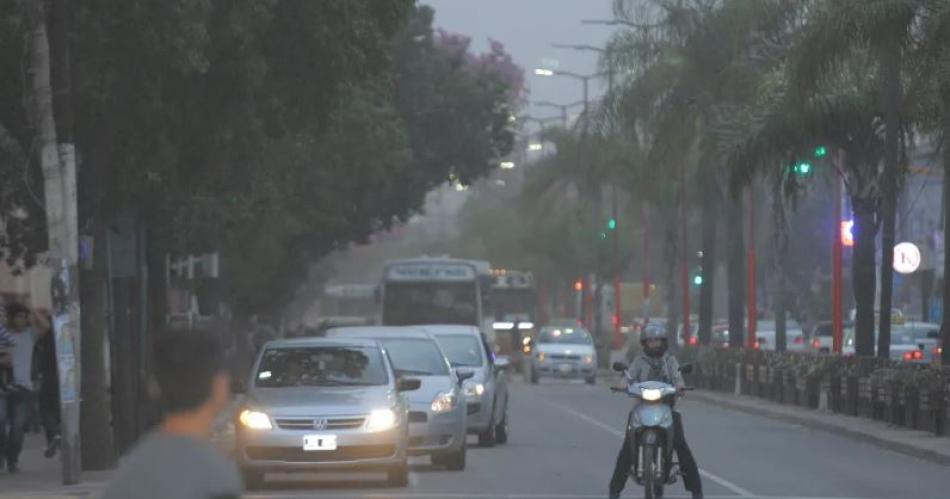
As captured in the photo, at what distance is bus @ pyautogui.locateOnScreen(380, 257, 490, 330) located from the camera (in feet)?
163

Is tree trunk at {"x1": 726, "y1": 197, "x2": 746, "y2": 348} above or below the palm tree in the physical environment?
below

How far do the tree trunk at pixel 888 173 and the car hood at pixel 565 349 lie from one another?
2592 centimetres

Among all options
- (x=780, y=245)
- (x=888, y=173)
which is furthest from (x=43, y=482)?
(x=780, y=245)

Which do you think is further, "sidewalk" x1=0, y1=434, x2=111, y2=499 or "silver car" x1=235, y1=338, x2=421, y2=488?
"silver car" x1=235, y1=338, x2=421, y2=488

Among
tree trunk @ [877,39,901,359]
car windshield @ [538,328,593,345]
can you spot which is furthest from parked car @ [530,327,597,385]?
tree trunk @ [877,39,901,359]

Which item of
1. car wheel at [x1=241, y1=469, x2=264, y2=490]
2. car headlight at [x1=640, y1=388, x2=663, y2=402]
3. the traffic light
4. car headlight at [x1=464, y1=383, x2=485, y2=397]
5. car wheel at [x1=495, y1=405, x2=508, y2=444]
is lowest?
Answer: car wheel at [x1=495, y1=405, x2=508, y2=444]

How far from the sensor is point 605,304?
363 ft

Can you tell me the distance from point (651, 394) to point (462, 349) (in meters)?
11.3

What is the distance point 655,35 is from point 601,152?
12.8 metres

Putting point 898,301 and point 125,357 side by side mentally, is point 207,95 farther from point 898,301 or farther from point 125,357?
point 898,301

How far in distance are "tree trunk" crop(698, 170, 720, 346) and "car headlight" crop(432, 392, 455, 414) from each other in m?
29.2

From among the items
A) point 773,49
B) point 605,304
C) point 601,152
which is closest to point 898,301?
point 605,304

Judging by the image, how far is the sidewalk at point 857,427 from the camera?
1077 inches

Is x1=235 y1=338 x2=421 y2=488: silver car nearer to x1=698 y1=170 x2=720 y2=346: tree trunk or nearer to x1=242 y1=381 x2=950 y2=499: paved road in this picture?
x1=242 y1=381 x2=950 y2=499: paved road
